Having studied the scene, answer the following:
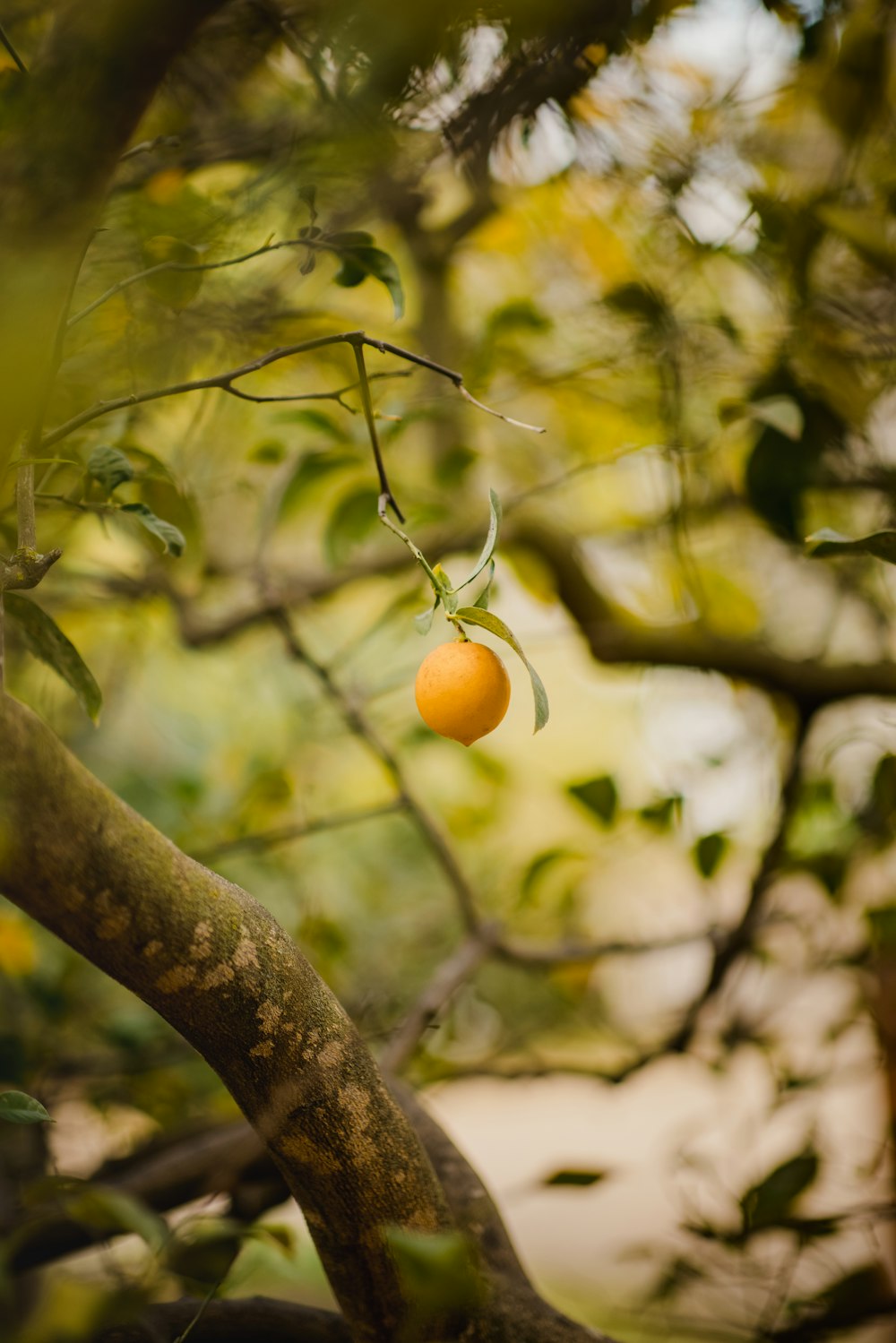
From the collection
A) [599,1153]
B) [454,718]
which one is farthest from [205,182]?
[599,1153]

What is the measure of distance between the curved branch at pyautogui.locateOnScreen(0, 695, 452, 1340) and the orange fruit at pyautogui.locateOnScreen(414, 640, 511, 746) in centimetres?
10

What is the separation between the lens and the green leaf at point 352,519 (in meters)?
0.75

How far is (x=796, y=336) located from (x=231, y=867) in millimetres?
804

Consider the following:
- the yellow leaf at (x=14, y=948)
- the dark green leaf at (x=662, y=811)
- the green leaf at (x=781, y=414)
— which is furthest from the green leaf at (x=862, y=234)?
the yellow leaf at (x=14, y=948)

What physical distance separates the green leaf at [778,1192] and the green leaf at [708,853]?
22 centimetres

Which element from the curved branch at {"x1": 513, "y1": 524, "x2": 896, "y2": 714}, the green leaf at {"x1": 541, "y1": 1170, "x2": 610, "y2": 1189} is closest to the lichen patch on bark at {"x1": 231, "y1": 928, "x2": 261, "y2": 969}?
the green leaf at {"x1": 541, "y1": 1170, "x2": 610, "y2": 1189}

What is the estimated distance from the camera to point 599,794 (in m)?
0.77

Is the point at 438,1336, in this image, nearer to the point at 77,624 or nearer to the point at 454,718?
the point at 454,718

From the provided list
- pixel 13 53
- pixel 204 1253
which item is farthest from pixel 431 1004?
pixel 13 53

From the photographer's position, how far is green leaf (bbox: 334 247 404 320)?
425 mm

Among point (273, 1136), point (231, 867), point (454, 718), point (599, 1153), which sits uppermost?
point (454, 718)

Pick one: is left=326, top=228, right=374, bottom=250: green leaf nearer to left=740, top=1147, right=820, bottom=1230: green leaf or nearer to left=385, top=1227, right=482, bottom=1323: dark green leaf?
left=385, top=1227, right=482, bottom=1323: dark green leaf

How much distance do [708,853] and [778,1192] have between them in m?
0.26

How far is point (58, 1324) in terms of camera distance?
396mm
